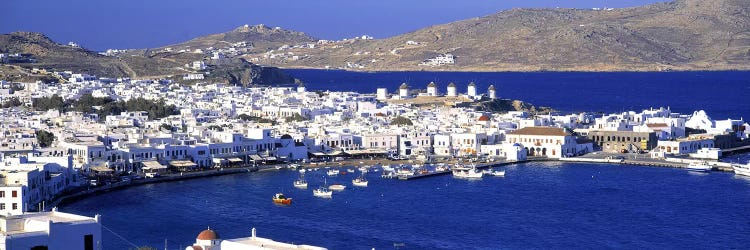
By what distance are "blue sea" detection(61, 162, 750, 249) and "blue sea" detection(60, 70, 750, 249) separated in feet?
0.07

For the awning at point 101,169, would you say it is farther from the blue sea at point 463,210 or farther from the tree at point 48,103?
the tree at point 48,103

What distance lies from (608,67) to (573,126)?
64.7 meters

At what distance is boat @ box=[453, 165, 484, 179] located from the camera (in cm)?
2995

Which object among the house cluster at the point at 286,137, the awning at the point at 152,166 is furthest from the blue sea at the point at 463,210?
the house cluster at the point at 286,137

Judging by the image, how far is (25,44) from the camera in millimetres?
72188

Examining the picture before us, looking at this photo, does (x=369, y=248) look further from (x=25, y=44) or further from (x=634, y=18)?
(x=634, y=18)

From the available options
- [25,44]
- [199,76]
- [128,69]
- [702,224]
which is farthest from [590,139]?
[25,44]

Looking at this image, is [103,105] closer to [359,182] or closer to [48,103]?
[48,103]

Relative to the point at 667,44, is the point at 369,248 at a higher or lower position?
lower

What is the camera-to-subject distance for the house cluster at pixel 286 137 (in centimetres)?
2900

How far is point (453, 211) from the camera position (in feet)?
79.0

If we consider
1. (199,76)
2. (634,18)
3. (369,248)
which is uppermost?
(634,18)

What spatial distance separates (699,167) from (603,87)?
156ft

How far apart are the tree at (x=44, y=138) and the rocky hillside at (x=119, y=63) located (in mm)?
30043
